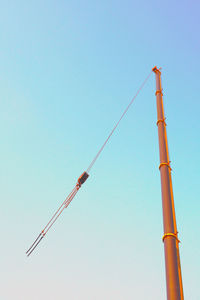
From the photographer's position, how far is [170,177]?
29.1 feet

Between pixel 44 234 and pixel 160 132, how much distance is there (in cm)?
728

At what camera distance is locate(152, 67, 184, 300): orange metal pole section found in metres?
6.01

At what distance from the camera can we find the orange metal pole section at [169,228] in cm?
601

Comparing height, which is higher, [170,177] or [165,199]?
[170,177]

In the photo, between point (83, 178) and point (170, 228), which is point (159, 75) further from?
point (170, 228)

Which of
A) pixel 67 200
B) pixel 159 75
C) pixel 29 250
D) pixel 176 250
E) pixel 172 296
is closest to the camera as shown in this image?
pixel 172 296

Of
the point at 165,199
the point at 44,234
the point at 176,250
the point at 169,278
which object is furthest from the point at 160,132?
the point at 44,234

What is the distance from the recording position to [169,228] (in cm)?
721

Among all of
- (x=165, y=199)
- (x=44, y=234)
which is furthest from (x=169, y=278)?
(x=44, y=234)

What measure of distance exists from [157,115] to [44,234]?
7909 millimetres

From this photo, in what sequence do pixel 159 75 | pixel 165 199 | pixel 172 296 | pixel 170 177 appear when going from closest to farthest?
pixel 172 296 → pixel 165 199 → pixel 170 177 → pixel 159 75

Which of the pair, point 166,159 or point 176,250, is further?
point 166,159

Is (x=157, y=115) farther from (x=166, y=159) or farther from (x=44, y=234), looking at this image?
(x=44, y=234)

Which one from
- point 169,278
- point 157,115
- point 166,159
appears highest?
point 157,115
